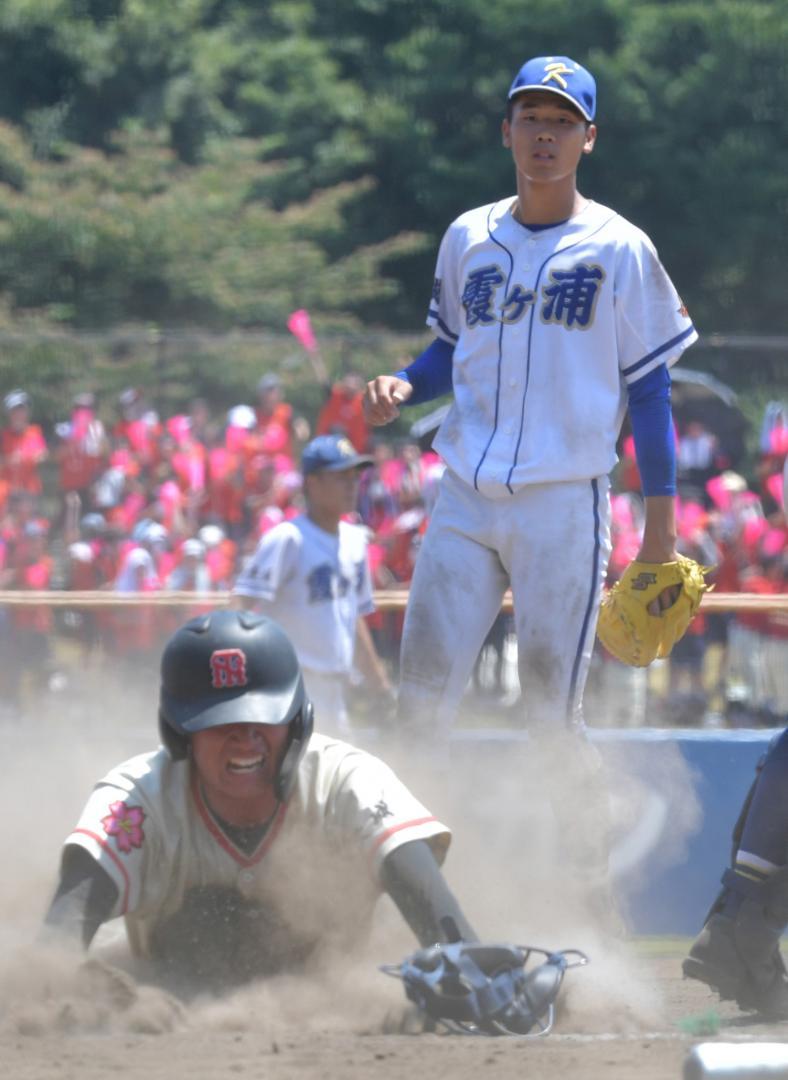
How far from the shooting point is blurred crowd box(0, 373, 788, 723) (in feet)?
35.2

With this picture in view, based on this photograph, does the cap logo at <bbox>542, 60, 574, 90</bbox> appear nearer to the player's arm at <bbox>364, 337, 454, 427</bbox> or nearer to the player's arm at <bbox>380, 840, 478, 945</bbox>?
the player's arm at <bbox>364, 337, 454, 427</bbox>

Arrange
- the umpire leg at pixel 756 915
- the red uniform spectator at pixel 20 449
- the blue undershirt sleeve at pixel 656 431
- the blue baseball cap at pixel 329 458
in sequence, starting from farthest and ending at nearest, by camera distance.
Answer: the red uniform spectator at pixel 20 449 → the blue baseball cap at pixel 329 458 → the umpire leg at pixel 756 915 → the blue undershirt sleeve at pixel 656 431

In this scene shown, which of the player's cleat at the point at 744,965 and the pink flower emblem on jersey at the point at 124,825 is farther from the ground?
the pink flower emblem on jersey at the point at 124,825

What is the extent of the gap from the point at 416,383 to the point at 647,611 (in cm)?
101

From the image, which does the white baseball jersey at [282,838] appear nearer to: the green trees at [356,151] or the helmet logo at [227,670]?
the helmet logo at [227,670]

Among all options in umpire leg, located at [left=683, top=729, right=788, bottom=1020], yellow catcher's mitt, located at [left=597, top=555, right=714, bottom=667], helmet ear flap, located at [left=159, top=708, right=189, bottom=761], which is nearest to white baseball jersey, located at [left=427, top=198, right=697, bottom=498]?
yellow catcher's mitt, located at [left=597, top=555, right=714, bottom=667]

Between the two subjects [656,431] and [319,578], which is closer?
[656,431]

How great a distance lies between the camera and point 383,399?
17.1 ft

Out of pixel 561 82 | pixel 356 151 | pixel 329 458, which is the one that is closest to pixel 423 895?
pixel 561 82

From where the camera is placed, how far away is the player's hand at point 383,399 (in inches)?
205

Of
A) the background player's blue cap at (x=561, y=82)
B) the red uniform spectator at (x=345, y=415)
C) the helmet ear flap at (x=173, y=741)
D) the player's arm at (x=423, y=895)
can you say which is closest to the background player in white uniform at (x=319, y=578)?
the background player's blue cap at (x=561, y=82)

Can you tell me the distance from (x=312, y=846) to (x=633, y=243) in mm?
1961

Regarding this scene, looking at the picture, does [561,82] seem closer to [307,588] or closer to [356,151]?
[307,588]

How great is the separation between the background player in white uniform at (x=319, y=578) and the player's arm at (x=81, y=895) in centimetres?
379
